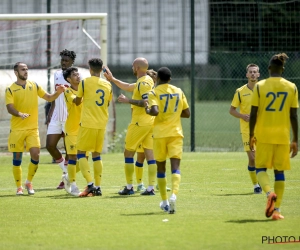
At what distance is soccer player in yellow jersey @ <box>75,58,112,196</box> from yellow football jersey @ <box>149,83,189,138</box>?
6.06ft

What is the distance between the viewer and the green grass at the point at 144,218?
26.3ft

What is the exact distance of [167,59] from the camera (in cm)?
3934

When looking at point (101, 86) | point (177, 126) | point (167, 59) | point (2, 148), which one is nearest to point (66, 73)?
point (101, 86)

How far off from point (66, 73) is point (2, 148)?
761cm

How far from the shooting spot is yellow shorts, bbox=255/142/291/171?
9352mm

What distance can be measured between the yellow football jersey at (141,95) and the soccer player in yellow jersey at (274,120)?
98.5 inches

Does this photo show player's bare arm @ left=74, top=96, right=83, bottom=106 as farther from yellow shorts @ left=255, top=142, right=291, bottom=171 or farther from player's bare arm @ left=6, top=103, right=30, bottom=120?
yellow shorts @ left=255, top=142, right=291, bottom=171

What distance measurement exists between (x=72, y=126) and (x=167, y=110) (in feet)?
9.45

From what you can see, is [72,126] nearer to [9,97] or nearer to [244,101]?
[9,97]

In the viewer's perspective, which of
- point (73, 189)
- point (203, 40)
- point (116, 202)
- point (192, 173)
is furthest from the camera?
point (203, 40)

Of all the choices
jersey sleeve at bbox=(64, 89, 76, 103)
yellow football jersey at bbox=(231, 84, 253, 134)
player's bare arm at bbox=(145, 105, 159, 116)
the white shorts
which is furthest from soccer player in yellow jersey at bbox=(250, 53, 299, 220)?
the white shorts

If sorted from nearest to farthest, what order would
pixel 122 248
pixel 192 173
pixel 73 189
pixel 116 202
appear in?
pixel 122 248 → pixel 116 202 → pixel 73 189 → pixel 192 173

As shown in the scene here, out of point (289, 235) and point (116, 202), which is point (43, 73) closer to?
point (116, 202)

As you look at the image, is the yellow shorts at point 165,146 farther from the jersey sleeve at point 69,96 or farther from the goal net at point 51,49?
the goal net at point 51,49
